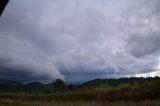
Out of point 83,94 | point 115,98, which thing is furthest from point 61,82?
point 115,98

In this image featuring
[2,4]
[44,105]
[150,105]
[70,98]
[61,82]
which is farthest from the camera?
[61,82]

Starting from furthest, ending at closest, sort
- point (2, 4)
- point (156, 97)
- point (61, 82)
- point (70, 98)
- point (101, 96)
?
point (61, 82), point (70, 98), point (101, 96), point (156, 97), point (2, 4)

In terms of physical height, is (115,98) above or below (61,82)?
below

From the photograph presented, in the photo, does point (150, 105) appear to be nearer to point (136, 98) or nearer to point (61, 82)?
point (136, 98)

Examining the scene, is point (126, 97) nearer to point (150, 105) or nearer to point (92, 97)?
point (92, 97)

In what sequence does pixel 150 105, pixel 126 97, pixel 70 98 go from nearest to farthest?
pixel 150 105, pixel 126 97, pixel 70 98

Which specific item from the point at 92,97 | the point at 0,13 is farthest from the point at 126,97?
→ the point at 0,13

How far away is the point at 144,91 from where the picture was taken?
132 ft


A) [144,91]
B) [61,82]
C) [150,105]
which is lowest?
[150,105]

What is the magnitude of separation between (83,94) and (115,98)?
9.49 meters

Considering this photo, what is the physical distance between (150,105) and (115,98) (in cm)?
1279

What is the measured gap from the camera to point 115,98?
4025 cm

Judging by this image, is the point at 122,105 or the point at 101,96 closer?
the point at 122,105

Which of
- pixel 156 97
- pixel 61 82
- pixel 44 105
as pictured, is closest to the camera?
pixel 44 105
